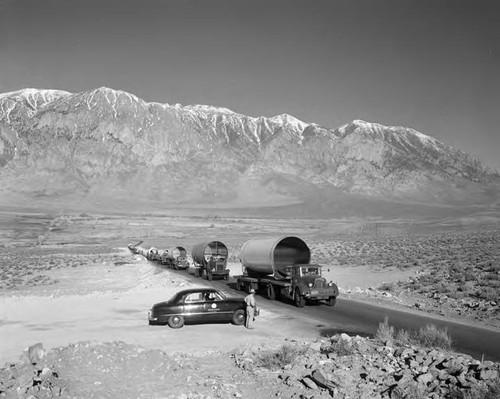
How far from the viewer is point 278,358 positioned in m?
12.3

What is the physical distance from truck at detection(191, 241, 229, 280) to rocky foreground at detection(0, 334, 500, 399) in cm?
2538

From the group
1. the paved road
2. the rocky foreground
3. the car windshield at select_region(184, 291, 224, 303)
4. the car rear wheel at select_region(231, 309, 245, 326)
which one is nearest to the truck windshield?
the paved road

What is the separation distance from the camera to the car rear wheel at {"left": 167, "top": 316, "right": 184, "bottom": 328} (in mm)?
18547

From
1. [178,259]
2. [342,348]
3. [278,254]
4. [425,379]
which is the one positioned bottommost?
[178,259]

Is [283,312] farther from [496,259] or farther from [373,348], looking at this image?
[496,259]

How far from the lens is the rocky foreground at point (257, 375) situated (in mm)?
10188

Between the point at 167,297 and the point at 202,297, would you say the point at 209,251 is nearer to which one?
the point at 167,297

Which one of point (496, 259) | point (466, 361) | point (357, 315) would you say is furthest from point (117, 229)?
point (466, 361)

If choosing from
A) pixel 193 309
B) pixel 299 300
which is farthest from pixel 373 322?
pixel 193 309

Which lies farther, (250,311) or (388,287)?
(388,287)

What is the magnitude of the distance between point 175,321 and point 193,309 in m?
0.75

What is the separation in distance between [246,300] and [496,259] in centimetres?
2366

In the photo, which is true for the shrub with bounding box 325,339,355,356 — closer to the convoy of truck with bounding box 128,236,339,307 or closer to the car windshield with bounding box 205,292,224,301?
the car windshield with bounding box 205,292,224,301

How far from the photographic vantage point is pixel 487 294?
23828 mm
